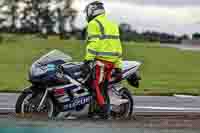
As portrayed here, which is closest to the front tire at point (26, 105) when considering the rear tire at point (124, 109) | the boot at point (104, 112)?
the boot at point (104, 112)

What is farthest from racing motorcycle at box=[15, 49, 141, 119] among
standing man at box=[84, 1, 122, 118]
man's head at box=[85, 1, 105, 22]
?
man's head at box=[85, 1, 105, 22]

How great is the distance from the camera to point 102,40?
10125mm

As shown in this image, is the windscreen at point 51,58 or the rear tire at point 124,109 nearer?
the windscreen at point 51,58

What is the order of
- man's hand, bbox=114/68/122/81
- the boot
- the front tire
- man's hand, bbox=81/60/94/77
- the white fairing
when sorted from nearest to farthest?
the front tire → man's hand, bbox=81/60/94/77 → the boot → man's hand, bbox=114/68/122/81 → the white fairing

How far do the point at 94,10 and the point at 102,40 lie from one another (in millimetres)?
529

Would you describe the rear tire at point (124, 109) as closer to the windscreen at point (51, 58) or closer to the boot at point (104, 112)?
the boot at point (104, 112)

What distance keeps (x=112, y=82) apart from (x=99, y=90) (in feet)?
0.97

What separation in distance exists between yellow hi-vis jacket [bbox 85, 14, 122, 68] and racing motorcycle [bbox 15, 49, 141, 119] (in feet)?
1.13

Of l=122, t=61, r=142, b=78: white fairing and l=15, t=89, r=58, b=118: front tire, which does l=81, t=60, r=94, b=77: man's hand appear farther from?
l=15, t=89, r=58, b=118: front tire

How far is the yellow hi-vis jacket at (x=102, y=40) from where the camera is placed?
10094 mm

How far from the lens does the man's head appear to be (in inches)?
403

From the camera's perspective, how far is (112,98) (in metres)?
10.6

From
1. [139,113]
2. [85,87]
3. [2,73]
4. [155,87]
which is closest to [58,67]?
[85,87]

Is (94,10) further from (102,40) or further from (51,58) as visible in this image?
(51,58)
